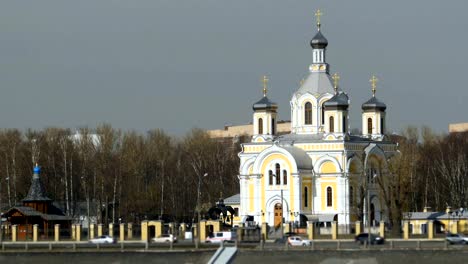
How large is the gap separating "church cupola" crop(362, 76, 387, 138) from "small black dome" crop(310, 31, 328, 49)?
12.3 feet

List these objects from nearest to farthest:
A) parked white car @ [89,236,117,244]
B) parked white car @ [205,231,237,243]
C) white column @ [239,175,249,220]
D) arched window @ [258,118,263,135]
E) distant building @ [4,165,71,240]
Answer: parked white car @ [205,231,237,243] → parked white car @ [89,236,117,244] → distant building @ [4,165,71,240] → white column @ [239,175,249,220] → arched window @ [258,118,263,135]

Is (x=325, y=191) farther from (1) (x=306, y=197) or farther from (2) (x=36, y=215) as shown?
(2) (x=36, y=215)

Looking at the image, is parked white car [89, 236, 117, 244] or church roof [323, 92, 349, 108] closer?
parked white car [89, 236, 117, 244]

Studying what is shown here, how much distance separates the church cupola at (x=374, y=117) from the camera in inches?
3797

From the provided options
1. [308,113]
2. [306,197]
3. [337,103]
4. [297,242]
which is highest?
[337,103]

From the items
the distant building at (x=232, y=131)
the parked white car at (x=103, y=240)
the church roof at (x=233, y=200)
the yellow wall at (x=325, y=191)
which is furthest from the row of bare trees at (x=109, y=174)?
the distant building at (x=232, y=131)

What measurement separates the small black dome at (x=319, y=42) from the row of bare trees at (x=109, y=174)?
1435cm

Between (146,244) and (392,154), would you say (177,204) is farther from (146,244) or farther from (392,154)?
(146,244)

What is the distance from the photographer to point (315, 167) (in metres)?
91.9

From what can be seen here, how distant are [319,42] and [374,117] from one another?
547 centimetres

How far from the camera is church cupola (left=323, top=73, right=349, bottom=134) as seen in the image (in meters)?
91.9

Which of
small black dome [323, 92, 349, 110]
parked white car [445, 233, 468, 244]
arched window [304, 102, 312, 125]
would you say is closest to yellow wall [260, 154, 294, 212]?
arched window [304, 102, 312, 125]

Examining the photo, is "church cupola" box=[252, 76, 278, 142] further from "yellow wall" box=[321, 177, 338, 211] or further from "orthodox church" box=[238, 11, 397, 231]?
"yellow wall" box=[321, 177, 338, 211]

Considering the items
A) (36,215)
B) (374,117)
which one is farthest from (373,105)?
(36,215)
